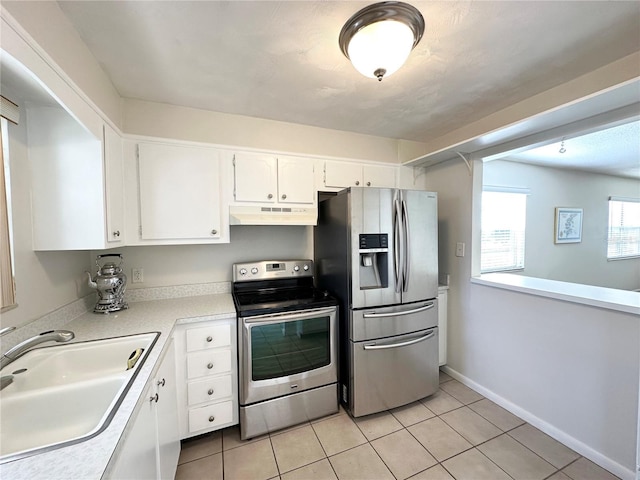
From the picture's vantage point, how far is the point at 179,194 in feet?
6.28

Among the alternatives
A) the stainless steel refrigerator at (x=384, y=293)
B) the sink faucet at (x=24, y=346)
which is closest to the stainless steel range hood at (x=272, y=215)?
the stainless steel refrigerator at (x=384, y=293)

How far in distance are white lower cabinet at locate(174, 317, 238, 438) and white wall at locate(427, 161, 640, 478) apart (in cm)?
206

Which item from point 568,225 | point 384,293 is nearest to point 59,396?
point 384,293

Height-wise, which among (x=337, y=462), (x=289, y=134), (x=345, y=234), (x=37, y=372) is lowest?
(x=337, y=462)

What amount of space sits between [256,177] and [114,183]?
929mm

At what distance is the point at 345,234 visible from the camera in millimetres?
1970

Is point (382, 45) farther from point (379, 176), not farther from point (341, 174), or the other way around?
point (379, 176)

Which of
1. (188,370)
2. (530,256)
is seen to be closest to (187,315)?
(188,370)

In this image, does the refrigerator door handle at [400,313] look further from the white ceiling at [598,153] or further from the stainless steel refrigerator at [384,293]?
the white ceiling at [598,153]

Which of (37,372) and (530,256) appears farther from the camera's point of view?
(530,256)

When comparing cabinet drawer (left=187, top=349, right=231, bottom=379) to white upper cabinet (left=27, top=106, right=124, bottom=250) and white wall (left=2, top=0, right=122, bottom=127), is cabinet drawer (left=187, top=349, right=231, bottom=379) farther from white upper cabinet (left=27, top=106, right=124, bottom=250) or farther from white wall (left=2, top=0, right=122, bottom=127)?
white wall (left=2, top=0, right=122, bottom=127)

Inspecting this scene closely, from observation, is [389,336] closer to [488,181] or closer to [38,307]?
[38,307]

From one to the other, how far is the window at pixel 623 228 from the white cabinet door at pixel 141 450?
6228 mm

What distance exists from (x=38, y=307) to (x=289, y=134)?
78.1 inches
